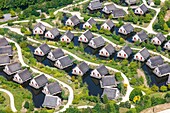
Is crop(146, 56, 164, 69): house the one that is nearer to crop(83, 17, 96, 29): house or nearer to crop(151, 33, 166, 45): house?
crop(151, 33, 166, 45): house

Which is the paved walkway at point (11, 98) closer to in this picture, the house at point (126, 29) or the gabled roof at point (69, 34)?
the gabled roof at point (69, 34)

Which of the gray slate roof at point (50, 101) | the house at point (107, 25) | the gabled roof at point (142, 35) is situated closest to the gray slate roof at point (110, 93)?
the gray slate roof at point (50, 101)

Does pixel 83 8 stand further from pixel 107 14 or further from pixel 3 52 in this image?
pixel 3 52

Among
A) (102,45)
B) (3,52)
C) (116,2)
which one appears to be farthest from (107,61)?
(116,2)

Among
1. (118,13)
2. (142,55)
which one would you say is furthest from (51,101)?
(118,13)

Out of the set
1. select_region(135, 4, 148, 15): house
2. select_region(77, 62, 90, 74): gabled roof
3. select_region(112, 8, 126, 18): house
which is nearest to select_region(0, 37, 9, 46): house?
select_region(77, 62, 90, 74): gabled roof
